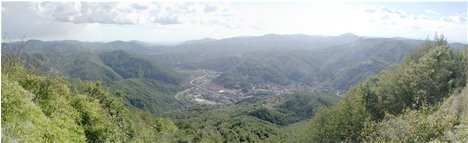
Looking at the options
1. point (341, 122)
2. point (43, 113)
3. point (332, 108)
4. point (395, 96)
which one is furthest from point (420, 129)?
point (332, 108)

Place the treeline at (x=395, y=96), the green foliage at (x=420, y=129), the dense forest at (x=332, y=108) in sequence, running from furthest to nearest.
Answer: the treeline at (x=395, y=96), the green foliage at (x=420, y=129), the dense forest at (x=332, y=108)

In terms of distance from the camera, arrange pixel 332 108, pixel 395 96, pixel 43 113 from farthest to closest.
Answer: pixel 332 108, pixel 395 96, pixel 43 113

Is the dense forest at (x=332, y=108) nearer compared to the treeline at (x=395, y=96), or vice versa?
the dense forest at (x=332, y=108)

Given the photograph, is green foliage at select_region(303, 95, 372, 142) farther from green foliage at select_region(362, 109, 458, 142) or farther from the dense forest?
green foliage at select_region(362, 109, 458, 142)

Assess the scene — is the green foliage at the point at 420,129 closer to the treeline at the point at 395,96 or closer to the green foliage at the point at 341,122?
the treeline at the point at 395,96

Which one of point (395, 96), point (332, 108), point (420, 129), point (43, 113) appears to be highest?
point (43, 113)

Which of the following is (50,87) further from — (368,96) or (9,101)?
(368,96)

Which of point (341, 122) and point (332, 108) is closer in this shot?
point (341, 122)

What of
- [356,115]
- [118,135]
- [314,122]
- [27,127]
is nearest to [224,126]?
[314,122]

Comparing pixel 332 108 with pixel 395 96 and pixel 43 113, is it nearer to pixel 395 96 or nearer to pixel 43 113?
pixel 395 96

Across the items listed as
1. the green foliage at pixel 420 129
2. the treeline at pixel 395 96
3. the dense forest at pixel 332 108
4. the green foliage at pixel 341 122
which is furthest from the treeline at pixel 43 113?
the green foliage at pixel 341 122

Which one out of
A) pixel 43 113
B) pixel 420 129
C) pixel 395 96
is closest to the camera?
pixel 43 113
